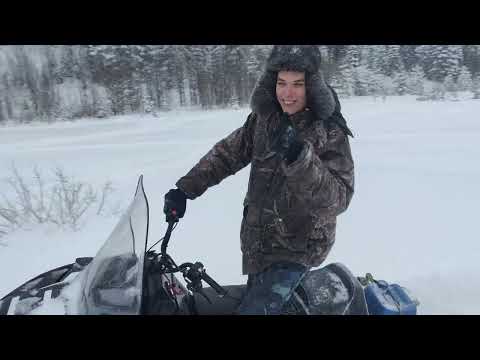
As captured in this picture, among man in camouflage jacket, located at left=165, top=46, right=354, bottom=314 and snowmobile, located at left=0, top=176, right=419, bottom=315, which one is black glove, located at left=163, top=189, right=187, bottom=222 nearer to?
man in camouflage jacket, located at left=165, top=46, right=354, bottom=314

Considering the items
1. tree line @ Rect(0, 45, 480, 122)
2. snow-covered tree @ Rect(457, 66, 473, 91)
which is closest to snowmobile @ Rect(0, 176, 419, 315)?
tree line @ Rect(0, 45, 480, 122)

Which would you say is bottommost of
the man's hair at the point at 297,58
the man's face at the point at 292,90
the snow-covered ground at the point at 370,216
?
the snow-covered ground at the point at 370,216

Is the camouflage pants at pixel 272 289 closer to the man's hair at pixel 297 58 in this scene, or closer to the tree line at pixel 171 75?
the man's hair at pixel 297 58

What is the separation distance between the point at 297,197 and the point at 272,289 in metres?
0.50

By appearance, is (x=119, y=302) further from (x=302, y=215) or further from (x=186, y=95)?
(x=186, y=95)

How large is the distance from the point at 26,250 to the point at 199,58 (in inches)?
1018

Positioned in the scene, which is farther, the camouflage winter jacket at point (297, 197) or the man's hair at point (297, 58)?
the man's hair at point (297, 58)

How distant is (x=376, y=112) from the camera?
559 inches

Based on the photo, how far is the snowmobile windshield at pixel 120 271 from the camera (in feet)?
4.59

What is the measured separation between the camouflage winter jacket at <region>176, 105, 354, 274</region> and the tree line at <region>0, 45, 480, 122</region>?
21566 mm

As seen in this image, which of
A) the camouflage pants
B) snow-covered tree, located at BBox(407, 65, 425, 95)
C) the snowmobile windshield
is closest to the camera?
the snowmobile windshield

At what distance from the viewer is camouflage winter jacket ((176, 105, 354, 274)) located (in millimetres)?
1612

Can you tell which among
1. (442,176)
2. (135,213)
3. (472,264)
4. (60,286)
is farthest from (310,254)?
(442,176)

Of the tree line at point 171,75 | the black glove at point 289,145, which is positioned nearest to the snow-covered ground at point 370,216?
the black glove at point 289,145
